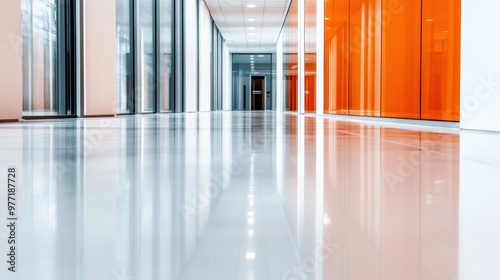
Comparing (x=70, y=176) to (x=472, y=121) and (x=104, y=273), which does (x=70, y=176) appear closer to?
(x=104, y=273)

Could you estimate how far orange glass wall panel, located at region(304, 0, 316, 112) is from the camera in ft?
43.7

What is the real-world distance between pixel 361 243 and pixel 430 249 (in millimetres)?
92

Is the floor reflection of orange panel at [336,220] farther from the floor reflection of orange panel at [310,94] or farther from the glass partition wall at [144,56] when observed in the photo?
the floor reflection of orange panel at [310,94]

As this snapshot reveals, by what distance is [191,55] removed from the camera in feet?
58.9

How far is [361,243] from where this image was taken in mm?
740

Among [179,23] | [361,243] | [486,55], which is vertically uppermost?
[179,23]

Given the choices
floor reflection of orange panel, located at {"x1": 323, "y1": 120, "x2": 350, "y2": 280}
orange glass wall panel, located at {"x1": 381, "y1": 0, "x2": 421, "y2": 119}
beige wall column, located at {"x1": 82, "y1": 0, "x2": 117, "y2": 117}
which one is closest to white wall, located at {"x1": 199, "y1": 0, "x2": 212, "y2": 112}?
beige wall column, located at {"x1": 82, "y1": 0, "x2": 117, "y2": 117}

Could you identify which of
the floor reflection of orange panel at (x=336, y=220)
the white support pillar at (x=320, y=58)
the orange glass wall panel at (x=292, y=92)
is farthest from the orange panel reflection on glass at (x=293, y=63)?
the floor reflection of orange panel at (x=336, y=220)

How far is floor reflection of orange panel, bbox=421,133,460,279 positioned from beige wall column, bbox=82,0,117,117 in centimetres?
729

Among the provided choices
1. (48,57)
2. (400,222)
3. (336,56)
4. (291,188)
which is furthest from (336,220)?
(336,56)

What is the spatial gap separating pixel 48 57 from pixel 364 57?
4.81 meters

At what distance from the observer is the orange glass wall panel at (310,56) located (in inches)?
524

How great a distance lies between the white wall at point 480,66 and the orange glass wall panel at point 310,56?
878 centimetres

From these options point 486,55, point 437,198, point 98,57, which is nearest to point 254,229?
point 437,198
